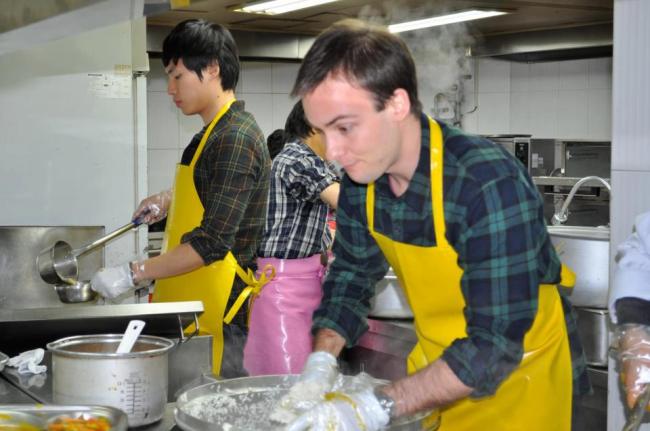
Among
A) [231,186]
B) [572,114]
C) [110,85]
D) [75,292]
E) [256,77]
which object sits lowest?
[75,292]

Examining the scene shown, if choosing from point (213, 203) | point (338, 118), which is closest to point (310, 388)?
point (338, 118)

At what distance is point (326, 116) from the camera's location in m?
1.47

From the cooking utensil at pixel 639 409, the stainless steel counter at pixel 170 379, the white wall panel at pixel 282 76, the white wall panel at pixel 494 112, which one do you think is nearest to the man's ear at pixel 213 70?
the stainless steel counter at pixel 170 379

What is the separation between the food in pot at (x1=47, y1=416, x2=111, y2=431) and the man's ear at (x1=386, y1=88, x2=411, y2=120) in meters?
0.72

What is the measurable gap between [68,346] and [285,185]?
3.84ft

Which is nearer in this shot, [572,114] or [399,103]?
[399,103]

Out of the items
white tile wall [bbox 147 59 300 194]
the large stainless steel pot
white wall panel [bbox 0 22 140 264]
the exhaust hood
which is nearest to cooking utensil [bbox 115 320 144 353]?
the large stainless steel pot

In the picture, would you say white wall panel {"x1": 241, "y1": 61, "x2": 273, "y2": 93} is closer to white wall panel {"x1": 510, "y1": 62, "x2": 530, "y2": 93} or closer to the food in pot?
white wall panel {"x1": 510, "y1": 62, "x2": 530, "y2": 93}

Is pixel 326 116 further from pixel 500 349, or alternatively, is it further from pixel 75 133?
pixel 75 133

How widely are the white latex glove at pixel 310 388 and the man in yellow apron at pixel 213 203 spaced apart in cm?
91

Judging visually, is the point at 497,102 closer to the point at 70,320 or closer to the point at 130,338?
the point at 70,320

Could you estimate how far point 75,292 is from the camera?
2734mm

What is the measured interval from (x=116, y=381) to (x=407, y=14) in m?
4.89

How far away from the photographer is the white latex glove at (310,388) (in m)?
1.39
